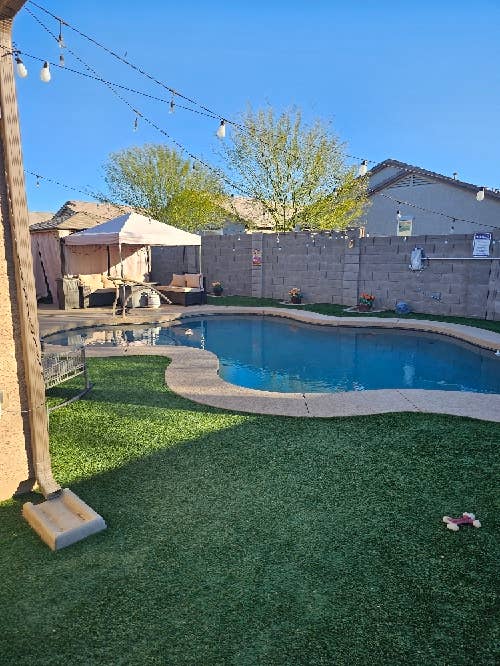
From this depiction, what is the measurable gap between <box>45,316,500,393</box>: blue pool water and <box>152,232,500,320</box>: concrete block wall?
250 cm

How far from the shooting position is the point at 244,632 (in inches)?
96.9

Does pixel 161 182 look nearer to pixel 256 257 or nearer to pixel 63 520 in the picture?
pixel 256 257

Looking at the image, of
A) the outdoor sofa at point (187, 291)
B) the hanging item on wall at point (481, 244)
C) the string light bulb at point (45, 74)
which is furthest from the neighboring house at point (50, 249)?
the hanging item on wall at point (481, 244)

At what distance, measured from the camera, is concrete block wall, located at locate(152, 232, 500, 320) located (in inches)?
506

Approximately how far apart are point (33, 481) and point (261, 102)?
21.7 m

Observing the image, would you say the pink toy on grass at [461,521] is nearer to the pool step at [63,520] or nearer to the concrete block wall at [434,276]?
the pool step at [63,520]

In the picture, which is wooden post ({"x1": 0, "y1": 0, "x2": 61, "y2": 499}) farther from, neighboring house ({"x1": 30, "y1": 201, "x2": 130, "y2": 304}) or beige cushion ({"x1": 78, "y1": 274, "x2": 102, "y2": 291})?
neighboring house ({"x1": 30, "y1": 201, "x2": 130, "y2": 304})

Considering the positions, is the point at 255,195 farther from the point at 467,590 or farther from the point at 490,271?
the point at 467,590

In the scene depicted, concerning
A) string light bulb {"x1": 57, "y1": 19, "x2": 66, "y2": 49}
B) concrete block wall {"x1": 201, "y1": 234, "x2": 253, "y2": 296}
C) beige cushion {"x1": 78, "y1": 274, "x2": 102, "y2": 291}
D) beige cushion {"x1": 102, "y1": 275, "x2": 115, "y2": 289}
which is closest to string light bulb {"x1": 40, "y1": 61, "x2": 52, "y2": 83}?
string light bulb {"x1": 57, "y1": 19, "x2": 66, "y2": 49}

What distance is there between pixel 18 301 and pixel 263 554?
108 inches

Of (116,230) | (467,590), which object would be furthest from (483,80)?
(467,590)

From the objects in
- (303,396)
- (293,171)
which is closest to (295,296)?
(293,171)

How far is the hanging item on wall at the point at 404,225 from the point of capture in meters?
23.0

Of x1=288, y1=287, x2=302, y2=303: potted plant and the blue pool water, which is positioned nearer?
the blue pool water
